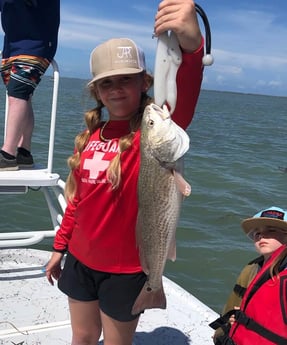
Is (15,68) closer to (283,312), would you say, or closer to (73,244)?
(73,244)

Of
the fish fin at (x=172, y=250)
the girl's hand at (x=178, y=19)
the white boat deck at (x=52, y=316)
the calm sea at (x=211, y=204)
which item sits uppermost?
the girl's hand at (x=178, y=19)

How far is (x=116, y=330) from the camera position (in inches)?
96.0

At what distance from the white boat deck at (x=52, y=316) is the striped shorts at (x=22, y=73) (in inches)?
57.7

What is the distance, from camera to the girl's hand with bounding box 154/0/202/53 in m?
1.86

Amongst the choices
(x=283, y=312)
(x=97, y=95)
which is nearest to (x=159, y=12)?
(x=97, y=95)

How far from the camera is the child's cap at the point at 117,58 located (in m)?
2.30

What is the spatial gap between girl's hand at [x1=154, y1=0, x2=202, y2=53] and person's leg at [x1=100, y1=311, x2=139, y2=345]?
1.32 metres

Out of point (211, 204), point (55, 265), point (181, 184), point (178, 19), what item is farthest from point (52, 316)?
point (211, 204)

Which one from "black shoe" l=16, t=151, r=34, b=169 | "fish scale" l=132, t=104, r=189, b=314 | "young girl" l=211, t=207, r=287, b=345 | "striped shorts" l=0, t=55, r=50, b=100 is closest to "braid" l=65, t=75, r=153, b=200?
"fish scale" l=132, t=104, r=189, b=314

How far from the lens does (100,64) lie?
2.36m

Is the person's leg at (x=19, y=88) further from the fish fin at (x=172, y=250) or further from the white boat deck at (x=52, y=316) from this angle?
the fish fin at (x=172, y=250)

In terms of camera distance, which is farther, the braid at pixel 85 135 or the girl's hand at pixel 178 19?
the braid at pixel 85 135

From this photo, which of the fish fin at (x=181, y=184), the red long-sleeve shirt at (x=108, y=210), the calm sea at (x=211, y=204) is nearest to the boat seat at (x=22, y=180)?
the calm sea at (x=211, y=204)

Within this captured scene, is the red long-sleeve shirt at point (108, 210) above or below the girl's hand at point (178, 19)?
below
